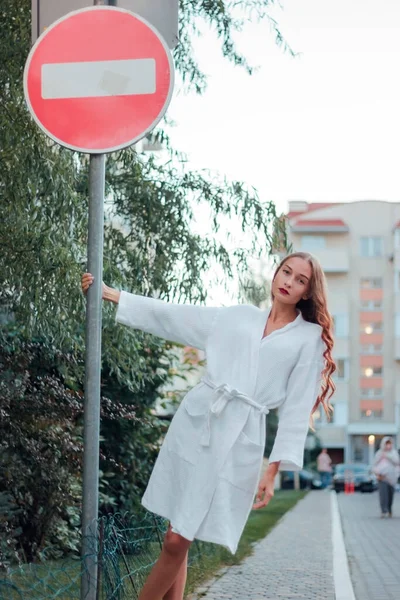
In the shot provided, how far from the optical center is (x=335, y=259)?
87.1 m

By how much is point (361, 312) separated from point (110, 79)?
85.3 meters

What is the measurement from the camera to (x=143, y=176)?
→ 333 inches

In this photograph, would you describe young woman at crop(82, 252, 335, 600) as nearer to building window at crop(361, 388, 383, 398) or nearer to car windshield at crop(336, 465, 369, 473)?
car windshield at crop(336, 465, 369, 473)

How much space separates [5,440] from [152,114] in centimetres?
354

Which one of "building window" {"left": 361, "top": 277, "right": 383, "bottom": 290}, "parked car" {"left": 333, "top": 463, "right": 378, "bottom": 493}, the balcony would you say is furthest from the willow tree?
"building window" {"left": 361, "top": 277, "right": 383, "bottom": 290}

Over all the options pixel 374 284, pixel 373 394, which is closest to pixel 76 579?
pixel 373 394

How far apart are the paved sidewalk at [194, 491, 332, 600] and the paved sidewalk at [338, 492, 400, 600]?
12.1 inches

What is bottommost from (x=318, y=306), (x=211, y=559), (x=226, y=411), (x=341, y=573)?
(x=341, y=573)

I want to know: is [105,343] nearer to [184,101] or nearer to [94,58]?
[184,101]

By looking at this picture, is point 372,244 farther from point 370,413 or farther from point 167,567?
point 167,567

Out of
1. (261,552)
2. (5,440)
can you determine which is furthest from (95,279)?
(261,552)

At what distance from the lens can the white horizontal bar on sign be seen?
4.27m

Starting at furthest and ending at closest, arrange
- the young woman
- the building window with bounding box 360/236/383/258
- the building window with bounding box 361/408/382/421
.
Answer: the building window with bounding box 360/236/383/258 < the building window with bounding box 361/408/382/421 < the young woman

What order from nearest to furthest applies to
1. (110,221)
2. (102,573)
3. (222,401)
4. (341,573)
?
(222,401), (102,573), (110,221), (341,573)
